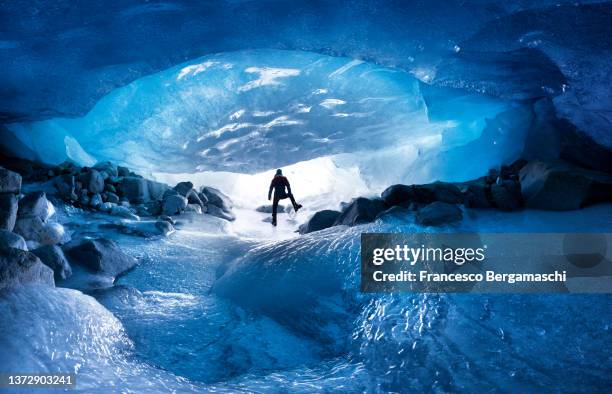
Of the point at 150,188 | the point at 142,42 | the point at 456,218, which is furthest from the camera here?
the point at 150,188

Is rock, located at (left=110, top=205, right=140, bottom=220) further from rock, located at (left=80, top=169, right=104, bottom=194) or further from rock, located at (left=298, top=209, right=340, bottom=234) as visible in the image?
rock, located at (left=298, top=209, right=340, bottom=234)

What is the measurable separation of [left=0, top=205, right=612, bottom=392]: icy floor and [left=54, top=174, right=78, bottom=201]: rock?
3.34 meters

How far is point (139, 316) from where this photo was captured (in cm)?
256

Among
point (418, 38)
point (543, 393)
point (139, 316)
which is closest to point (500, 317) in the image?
point (543, 393)

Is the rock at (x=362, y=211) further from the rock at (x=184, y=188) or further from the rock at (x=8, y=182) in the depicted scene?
the rock at (x=184, y=188)

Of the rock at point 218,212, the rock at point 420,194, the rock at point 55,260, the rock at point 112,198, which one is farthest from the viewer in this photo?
the rock at point 218,212

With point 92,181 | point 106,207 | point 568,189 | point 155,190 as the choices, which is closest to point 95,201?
point 106,207

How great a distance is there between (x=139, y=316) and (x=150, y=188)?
18.8 ft

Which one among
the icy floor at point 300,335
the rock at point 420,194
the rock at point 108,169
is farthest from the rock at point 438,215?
the rock at point 108,169

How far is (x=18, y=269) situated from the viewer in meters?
2.01

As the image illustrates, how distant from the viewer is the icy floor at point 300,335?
186cm

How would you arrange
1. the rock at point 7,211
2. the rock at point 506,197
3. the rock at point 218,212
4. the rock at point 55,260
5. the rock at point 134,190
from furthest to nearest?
the rock at point 218,212, the rock at point 134,190, the rock at point 506,197, the rock at point 7,211, the rock at point 55,260

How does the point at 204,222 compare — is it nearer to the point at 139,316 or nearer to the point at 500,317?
the point at 139,316

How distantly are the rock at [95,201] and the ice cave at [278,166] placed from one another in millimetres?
25
